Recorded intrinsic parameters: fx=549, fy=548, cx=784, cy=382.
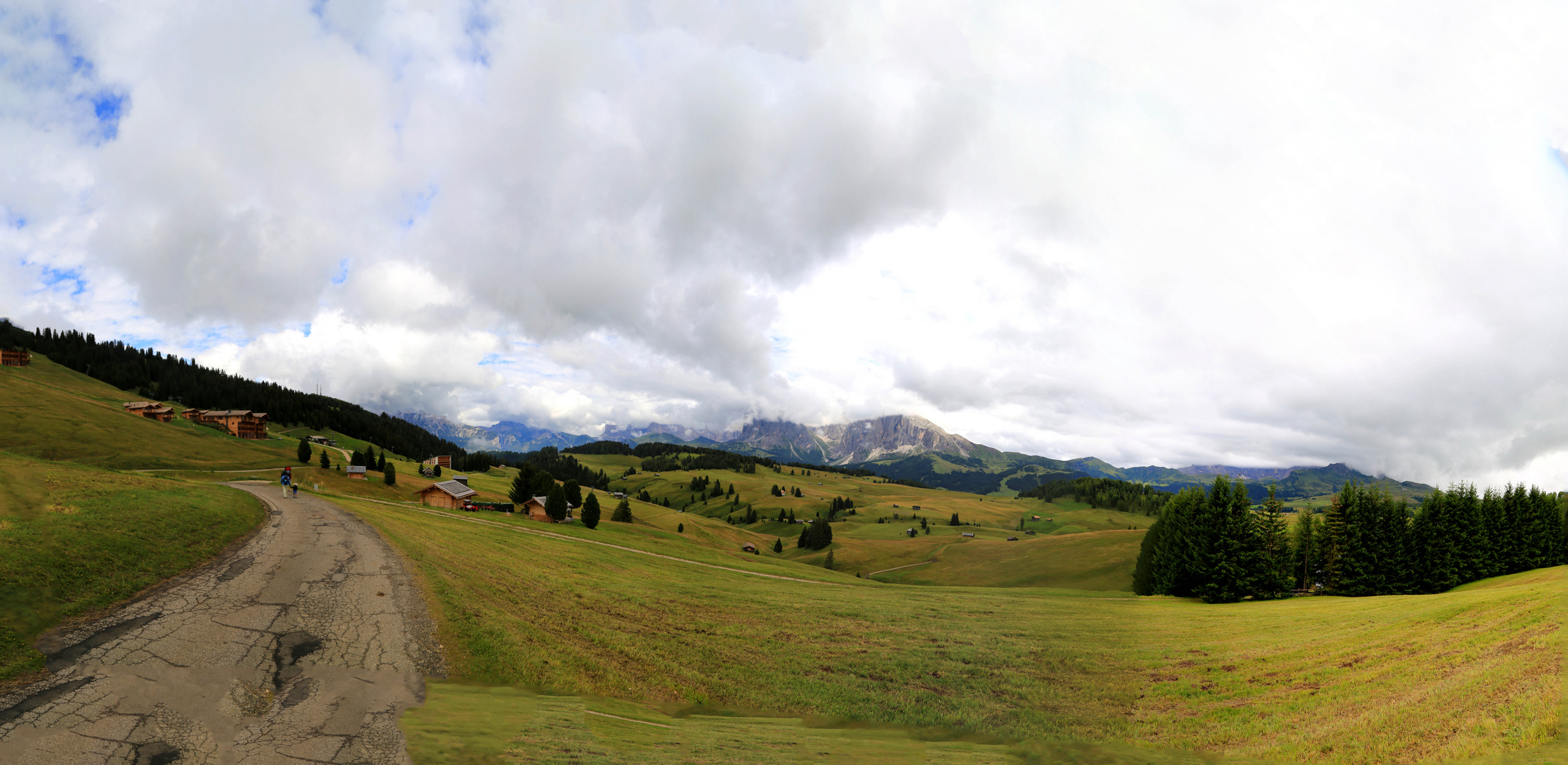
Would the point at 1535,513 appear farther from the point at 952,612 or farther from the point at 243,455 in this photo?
the point at 243,455

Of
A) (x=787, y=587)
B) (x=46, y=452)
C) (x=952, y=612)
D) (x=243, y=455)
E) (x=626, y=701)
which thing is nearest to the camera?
(x=626, y=701)

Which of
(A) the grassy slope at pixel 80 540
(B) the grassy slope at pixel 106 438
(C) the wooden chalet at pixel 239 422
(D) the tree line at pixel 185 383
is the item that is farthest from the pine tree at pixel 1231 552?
(D) the tree line at pixel 185 383

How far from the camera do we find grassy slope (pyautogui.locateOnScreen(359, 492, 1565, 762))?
12.6 meters

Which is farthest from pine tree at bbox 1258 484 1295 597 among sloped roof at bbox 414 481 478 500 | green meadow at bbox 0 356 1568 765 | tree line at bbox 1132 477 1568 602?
sloped roof at bbox 414 481 478 500

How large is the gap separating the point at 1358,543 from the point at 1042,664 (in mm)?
51731

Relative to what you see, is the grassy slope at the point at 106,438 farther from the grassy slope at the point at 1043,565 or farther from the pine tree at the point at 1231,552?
the pine tree at the point at 1231,552

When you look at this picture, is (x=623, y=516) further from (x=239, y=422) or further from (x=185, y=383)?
(x=185, y=383)

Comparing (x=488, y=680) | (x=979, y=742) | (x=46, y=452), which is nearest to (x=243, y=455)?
(x=46, y=452)

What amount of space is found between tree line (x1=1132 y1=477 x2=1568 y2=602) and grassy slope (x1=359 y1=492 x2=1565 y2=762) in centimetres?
2009

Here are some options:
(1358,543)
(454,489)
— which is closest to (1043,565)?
(1358,543)

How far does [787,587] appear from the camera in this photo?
1515 inches

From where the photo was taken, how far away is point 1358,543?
49594mm

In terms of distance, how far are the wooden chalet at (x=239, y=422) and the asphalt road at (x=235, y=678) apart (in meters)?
134

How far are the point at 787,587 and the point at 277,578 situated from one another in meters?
27.8
